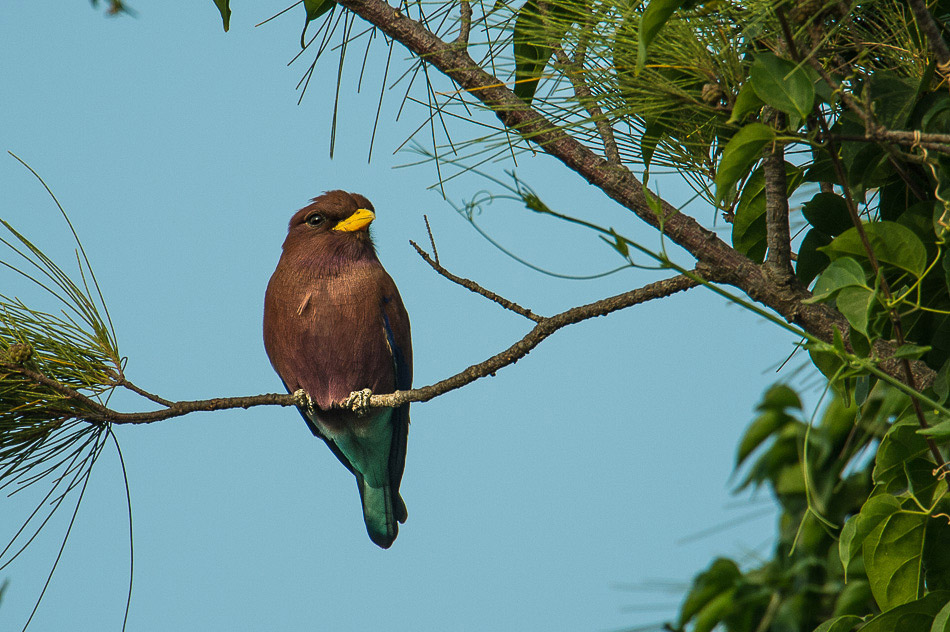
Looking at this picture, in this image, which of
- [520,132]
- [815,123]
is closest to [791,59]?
[815,123]

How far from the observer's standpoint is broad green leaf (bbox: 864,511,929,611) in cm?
154

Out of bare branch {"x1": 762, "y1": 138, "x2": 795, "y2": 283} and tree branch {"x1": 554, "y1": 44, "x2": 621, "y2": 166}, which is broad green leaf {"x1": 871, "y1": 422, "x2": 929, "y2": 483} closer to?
bare branch {"x1": 762, "y1": 138, "x2": 795, "y2": 283}

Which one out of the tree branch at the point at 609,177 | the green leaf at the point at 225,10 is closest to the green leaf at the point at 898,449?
the tree branch at the point at 609,177

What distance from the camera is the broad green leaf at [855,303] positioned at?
1273mm

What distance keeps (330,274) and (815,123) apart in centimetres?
214

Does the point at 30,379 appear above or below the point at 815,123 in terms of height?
above

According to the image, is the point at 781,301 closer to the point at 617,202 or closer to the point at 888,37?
the point at 617,202

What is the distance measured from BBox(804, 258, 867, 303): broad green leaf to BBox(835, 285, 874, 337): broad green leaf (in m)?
0.01

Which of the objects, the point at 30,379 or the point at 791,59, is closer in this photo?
the point at 791,59

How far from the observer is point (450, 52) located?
1.91 m

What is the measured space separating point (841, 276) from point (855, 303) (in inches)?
1.8

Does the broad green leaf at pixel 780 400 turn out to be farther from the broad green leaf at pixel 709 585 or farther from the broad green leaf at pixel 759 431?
the broad green leaf at pixel 709 585

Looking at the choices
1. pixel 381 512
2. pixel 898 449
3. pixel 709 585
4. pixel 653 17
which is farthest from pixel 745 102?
pixel 381 512

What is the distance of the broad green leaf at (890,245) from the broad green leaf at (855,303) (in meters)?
0.13
